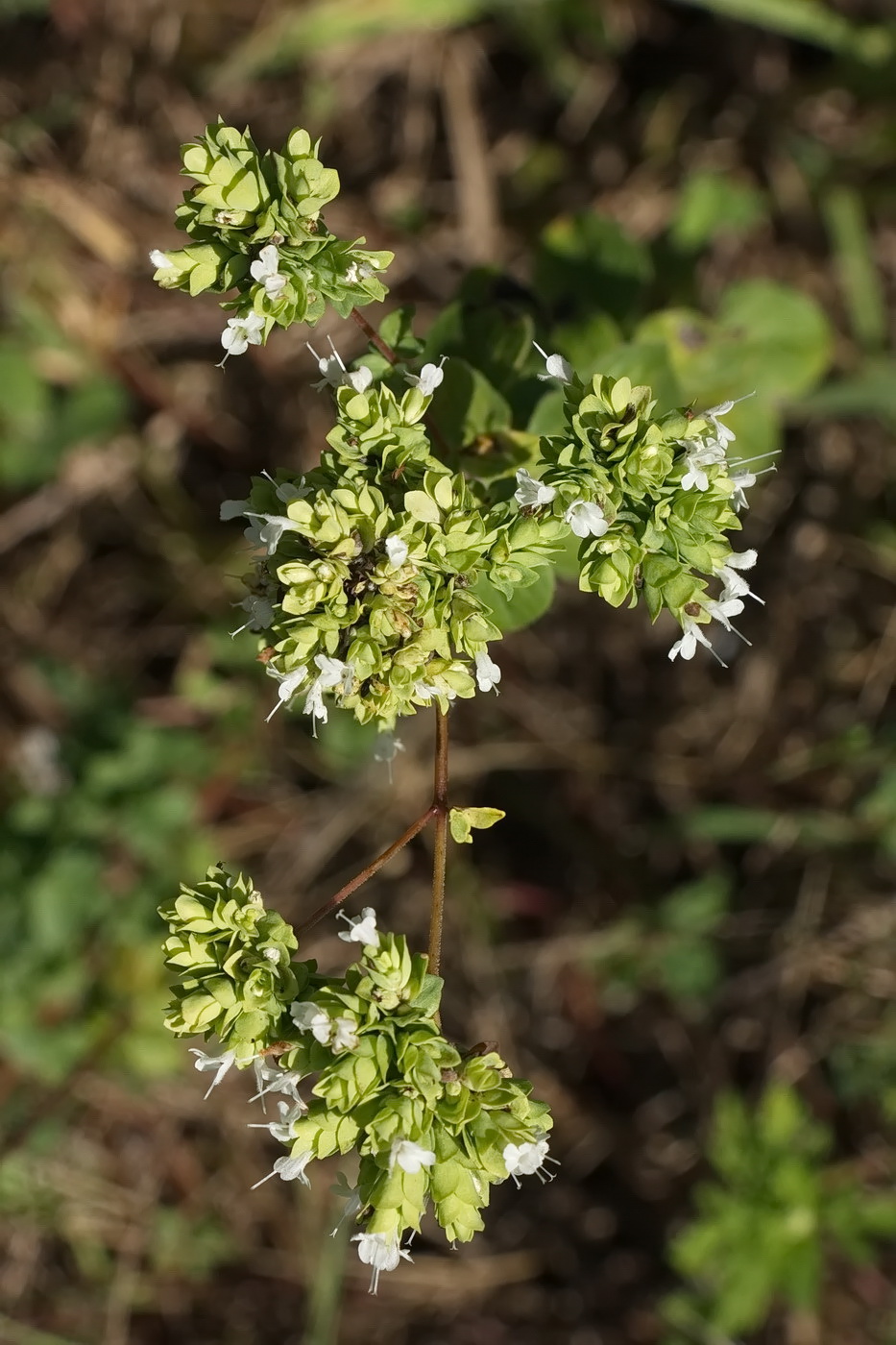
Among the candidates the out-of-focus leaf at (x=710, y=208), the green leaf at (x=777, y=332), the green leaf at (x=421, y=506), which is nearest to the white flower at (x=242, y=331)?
the green leaf at (x=421, y=506)

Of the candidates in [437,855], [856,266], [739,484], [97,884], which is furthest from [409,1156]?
[856,266]

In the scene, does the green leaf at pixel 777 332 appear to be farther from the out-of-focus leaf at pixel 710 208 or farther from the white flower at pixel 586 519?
the white flower at pixel 586 519

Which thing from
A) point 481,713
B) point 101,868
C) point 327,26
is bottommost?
point 101,868

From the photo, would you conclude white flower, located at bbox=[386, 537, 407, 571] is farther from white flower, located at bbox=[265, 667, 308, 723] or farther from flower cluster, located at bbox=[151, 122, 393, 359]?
flower cluster, located at bbox=[151, 122, 393, 359]

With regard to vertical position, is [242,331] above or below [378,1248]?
above

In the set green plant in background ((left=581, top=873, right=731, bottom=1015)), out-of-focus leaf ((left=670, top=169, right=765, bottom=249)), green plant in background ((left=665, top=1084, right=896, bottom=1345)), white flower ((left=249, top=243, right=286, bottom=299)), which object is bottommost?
green plant in background ((left=665, top=1084, right=896, bottom=1345))

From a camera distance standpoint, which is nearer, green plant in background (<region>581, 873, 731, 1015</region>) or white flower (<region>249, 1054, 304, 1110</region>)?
white flower (<region>249, 1054, 304, 1110</region>)

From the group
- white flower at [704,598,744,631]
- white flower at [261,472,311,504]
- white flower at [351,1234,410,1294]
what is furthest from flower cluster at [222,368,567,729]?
white flower at [351,1234,410,1294]

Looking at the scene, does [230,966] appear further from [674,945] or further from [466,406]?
[674,945]

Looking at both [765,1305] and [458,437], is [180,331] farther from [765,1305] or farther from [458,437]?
[765,1305]
